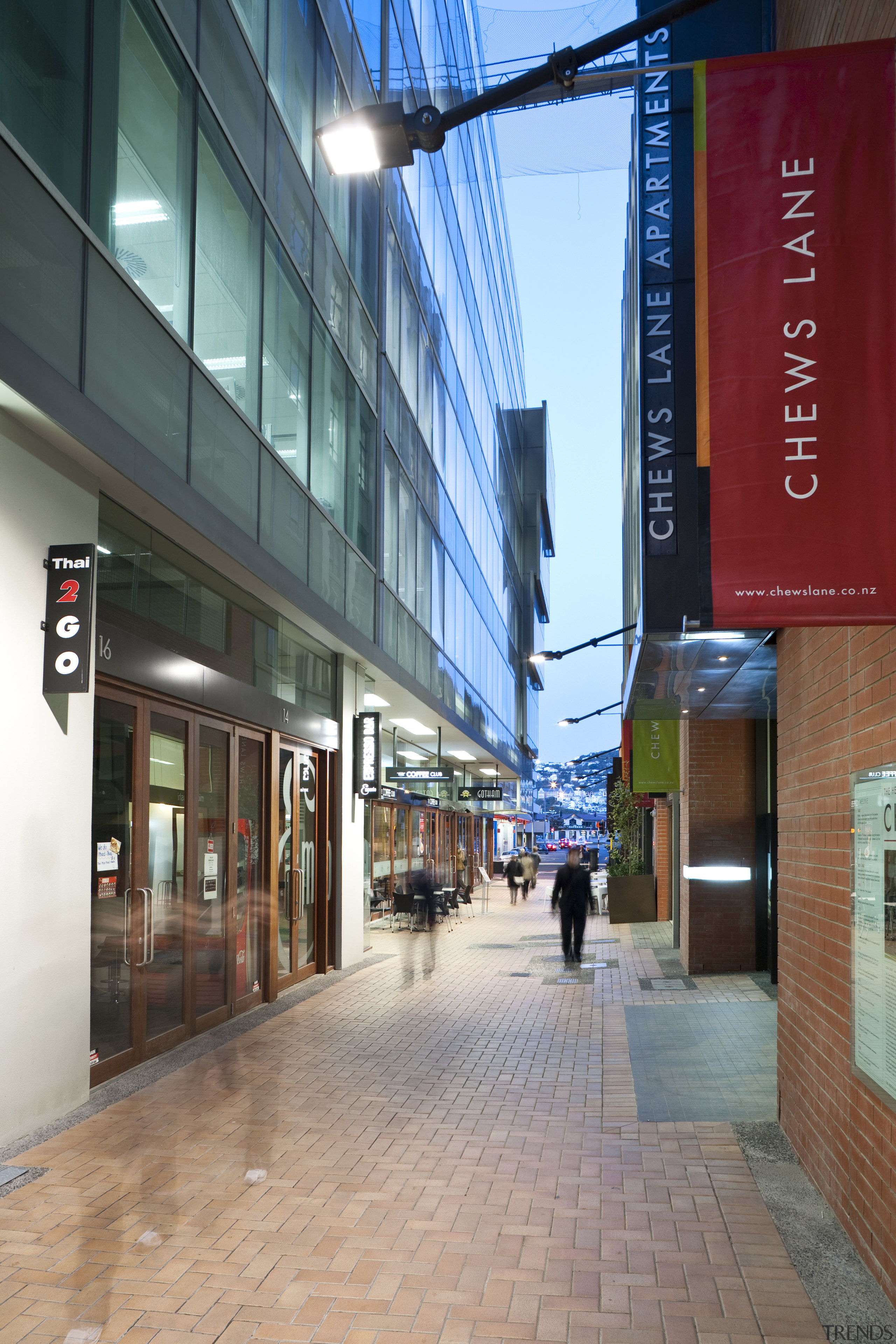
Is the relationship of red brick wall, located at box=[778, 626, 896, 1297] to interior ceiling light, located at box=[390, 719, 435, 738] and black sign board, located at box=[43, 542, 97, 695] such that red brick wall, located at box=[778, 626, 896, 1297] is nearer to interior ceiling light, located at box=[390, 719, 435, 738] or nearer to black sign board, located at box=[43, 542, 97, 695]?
black sign board, located at box=[43, 542, 97, 695]

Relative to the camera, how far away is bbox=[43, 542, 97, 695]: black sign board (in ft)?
23.6

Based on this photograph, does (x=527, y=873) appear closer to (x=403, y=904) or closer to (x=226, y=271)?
(x=403, y=904)

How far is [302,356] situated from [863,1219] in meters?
11.0

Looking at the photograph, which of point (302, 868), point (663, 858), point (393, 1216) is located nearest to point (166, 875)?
point (393, 1216)

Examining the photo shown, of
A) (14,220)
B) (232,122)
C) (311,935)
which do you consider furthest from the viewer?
(311,935)

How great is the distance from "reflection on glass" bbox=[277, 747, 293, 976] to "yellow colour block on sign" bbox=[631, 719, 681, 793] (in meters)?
6.92

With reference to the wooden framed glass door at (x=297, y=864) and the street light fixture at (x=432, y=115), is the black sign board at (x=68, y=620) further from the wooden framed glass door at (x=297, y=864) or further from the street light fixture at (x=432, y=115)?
the wooden framed glass door at (x=297, y=864)

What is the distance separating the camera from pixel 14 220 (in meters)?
6.54

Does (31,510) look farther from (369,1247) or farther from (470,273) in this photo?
(470,273)

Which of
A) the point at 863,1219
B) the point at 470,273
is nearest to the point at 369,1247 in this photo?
the point at 863,1219

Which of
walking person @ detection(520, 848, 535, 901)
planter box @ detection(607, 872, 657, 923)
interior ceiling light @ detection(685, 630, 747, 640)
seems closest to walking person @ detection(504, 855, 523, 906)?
walking person @ detection(520, 848, 535, 901)

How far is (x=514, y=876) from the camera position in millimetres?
34000

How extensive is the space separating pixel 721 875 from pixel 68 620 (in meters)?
9.92

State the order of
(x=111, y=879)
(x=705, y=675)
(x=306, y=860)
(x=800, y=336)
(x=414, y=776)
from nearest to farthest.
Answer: (x=800, y=336) → (x=111, y=879) → (x=705, y=675) → (x=306, y=860) → (x=414, y=776)
